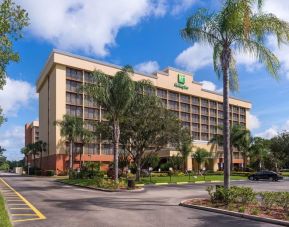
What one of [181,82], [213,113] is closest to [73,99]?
[181,82]

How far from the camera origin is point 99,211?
17172 millimetres

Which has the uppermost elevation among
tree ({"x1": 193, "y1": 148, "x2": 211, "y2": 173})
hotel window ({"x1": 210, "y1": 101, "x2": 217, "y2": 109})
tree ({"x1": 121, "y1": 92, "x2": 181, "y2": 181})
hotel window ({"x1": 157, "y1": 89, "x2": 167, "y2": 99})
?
hotel window ({"x1": 157, "y1": 89, "x2": 167, "y2": 99})

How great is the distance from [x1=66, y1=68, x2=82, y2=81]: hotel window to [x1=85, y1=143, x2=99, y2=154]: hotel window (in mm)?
13728

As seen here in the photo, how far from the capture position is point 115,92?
34781 mm

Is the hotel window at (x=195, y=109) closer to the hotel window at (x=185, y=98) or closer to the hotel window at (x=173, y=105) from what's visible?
the hotel window at (x=185, y=98)

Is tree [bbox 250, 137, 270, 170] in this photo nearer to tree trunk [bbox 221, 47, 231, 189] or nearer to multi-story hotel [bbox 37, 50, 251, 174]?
multi-story hotel [bbox 37, 50, 251, 174]

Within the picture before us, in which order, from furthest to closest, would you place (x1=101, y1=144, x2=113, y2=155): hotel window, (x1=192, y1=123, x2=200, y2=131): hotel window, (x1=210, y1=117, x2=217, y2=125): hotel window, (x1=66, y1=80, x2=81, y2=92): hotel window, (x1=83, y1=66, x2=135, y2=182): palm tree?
(x1=210, y1=117, x2=217, y2=125): hotel window < (x1=192, y1=123, x2=200, y2=131): hotel window < (x1=101, y1=144, x2=113, y2=155): hotel window < (x1=66, y1=80, x2=81, y2=92): hotel window < (x1=83, y1=66, x2=135, y2=182): palm tree

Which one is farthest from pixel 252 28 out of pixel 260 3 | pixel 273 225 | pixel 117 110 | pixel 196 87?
pixel 196 87

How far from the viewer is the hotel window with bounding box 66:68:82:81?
81.2 meters

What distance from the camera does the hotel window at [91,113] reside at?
84.7m

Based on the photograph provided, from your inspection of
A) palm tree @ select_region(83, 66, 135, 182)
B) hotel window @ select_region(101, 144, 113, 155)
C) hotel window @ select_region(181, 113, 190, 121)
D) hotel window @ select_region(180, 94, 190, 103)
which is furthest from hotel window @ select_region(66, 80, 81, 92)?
palm tree @ select_region(83, 66, 135, 182)

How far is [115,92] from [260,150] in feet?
177

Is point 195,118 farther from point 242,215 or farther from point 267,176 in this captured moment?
point 242,215

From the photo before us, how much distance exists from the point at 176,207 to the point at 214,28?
943cm
